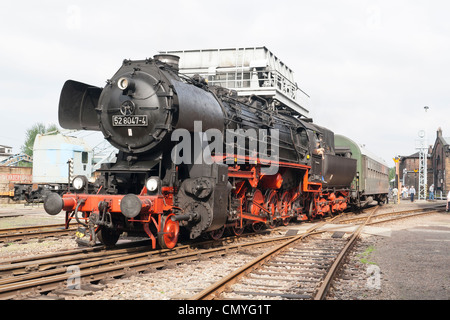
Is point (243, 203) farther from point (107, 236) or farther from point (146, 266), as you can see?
point (146, 266)

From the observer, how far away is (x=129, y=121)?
320 inches

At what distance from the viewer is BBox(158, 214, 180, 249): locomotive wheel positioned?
770 cm

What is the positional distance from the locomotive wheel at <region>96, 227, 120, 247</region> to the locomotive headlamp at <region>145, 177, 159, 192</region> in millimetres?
1571

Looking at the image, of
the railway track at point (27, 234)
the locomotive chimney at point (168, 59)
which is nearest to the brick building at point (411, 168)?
the railway track at point (27, 234)

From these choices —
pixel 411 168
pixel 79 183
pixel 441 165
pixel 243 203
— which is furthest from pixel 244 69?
pixel 411 168

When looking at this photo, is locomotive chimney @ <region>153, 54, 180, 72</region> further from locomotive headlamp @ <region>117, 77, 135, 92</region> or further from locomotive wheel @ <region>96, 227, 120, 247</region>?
locomotive wheel @ <region>96, 227, 120, 247</region>

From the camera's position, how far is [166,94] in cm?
783

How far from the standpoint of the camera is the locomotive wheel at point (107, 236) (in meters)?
8.66

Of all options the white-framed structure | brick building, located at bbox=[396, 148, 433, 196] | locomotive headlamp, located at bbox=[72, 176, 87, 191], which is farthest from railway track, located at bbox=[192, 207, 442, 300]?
brick building, located at bbox=[396, 148, 433, 196]

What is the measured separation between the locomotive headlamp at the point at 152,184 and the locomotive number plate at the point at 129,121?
104 cm

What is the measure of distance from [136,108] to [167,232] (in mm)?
2330

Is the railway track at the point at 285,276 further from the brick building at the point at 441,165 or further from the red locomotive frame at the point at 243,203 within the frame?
the brick building at the point at 441,165
